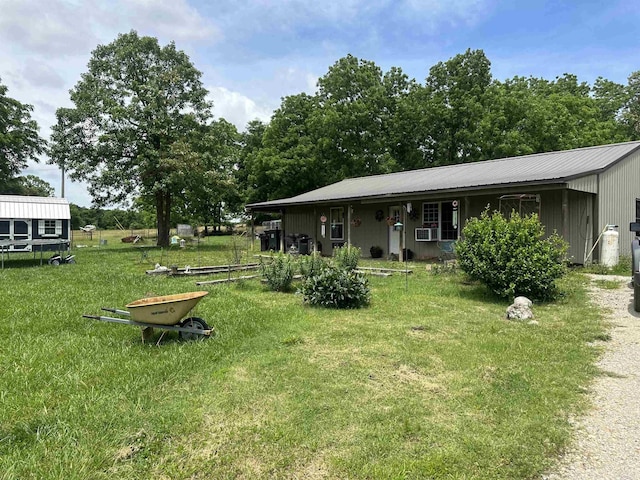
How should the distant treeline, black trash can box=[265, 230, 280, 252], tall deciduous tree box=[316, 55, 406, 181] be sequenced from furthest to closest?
the distant treeline → tall deciduous tree box=[316, 55, 406, 181] → black trash can box=[265, 230, 280, 252]

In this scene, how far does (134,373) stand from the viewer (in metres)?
3.84

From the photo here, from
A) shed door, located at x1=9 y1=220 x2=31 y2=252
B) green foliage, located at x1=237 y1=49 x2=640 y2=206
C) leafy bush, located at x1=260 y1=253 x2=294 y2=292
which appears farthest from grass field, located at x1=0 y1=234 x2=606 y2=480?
green foliage, located at x1=237 y1=49 x2=640 y2=206

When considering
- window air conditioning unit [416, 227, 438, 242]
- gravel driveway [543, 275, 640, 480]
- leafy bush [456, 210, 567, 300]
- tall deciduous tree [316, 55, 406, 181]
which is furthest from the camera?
tall deciduous tree [316, 55, 406, 181]

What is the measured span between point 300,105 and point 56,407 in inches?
1276

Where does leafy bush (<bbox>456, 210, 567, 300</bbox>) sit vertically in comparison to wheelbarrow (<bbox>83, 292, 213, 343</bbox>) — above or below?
above

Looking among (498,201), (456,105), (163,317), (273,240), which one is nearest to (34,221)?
(273,240)

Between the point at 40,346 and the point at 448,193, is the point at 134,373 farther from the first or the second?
the point at 448,193

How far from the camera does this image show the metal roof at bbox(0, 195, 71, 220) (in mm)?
14102

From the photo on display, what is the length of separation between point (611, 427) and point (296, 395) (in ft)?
7.47

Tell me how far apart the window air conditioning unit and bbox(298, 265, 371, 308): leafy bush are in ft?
26.4

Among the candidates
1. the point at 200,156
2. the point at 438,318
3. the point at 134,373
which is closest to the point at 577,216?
the point at 438,318

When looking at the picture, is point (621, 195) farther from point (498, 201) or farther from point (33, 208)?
point (33, 208)

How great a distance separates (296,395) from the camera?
11.1 feet

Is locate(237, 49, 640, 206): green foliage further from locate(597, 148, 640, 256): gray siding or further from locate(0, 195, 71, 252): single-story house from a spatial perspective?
locate(0, 195, 71, 252): single-story house
